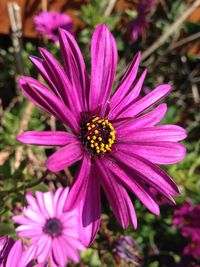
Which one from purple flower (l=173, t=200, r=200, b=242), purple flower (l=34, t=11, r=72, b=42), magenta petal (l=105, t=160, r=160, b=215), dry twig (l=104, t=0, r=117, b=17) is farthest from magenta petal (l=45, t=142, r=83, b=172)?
dry twig (l=104, t=0, r=117, b=17)

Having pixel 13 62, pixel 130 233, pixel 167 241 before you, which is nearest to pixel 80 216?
pixel 130 233

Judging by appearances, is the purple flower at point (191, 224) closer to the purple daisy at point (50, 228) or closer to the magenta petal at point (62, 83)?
the purple daisy at point (50, 228)

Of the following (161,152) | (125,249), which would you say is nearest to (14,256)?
(161,152)

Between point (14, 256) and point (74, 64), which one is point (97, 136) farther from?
point (14, 256)

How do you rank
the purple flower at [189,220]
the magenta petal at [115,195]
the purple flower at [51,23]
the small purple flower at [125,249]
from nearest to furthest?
the magenta petal at [115,195]
the small purple flower at [125,249]
the purple flower at [189,220]
the purple flower at [51,23]

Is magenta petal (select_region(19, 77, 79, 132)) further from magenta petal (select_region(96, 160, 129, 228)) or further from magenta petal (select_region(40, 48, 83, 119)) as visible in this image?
magenta petal (select_region(96, 160, 129, 228))

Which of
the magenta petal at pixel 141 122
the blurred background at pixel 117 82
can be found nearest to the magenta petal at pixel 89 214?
the magenta petal at pixel 141 122
